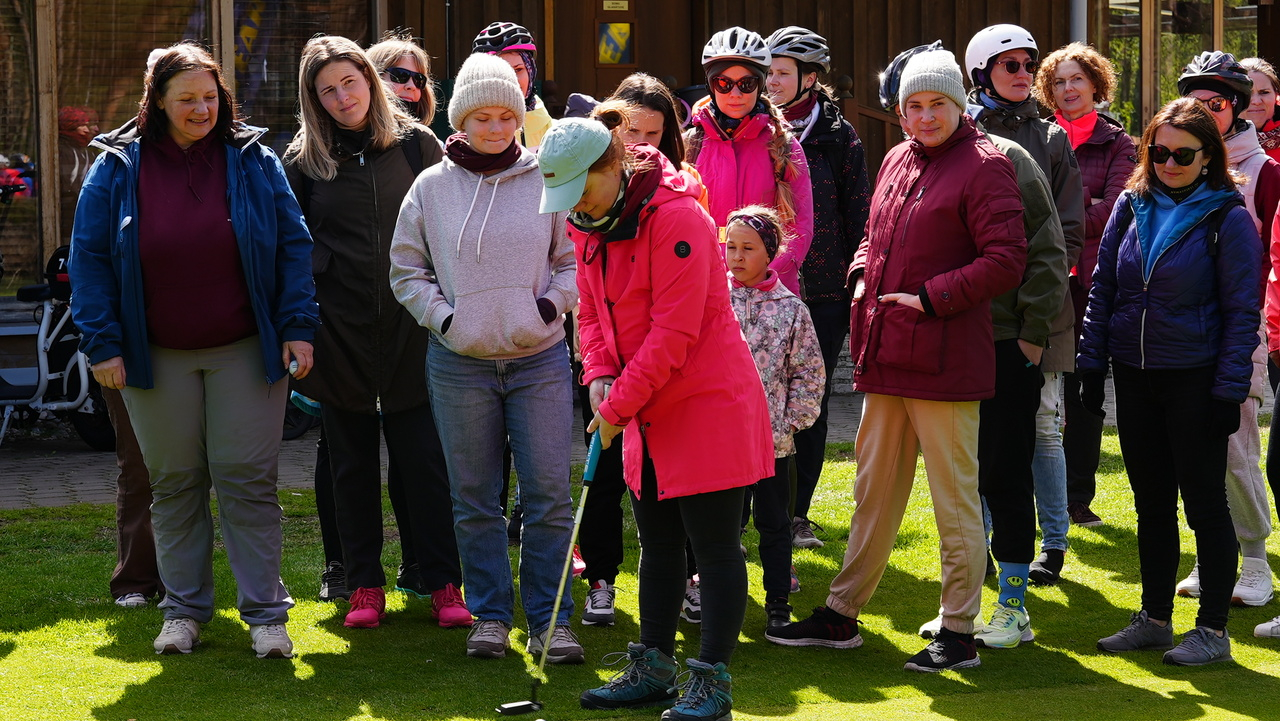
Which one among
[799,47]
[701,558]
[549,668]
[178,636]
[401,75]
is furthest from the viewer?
[799,47]

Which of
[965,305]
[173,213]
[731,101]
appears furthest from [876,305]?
[173,213]

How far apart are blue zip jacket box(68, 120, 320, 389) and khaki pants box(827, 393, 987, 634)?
198 centimetres

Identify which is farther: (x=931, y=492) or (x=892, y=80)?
(x=892, y=80)

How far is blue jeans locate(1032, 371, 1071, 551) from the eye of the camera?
20.8ft

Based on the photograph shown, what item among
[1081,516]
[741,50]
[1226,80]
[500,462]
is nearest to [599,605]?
[500,462]

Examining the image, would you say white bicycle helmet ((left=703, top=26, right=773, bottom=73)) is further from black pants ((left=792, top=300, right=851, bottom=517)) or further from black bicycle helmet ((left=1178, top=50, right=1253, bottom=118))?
black bicycle helmet ((left=1178, top=50, right=1253, bottom=118))

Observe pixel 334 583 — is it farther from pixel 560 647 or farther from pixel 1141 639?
pixel 1141 639

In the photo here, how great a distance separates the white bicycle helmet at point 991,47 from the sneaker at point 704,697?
9.20 ft

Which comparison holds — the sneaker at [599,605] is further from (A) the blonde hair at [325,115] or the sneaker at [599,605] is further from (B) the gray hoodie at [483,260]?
(A) the blonde hair at [325,115]

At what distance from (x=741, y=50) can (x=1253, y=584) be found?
2.88 m

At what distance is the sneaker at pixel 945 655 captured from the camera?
5.07m

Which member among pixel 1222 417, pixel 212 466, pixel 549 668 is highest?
pixel 1222 417

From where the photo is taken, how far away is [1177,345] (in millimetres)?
5047

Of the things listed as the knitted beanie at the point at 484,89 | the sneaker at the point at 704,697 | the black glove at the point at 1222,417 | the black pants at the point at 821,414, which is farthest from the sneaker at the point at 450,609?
the black glove at the point at 1222,417
